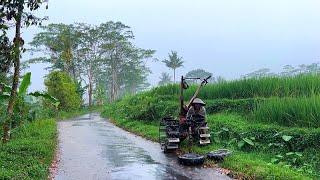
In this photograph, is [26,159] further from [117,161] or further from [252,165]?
[252,165]

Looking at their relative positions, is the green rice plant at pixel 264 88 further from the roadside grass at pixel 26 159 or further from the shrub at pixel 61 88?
the shrub at pixel 61 88

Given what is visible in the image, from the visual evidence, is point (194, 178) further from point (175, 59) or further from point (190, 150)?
point (175, 59)

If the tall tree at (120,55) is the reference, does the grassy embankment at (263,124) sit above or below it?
below

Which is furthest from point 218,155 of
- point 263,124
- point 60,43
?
point 60,43

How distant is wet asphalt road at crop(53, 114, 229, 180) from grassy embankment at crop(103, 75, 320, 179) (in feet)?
3.70

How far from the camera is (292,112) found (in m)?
14.8

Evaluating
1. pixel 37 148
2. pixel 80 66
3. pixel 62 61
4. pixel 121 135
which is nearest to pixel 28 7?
pixel 37 148

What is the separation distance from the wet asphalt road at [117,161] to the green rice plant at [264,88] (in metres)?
5.50

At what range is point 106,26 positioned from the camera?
55.8m

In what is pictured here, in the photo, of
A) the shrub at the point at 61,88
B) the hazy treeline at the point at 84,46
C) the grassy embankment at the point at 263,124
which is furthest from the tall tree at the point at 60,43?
the grassy embankment at the point at 263,124

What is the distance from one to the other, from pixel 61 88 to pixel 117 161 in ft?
86.4

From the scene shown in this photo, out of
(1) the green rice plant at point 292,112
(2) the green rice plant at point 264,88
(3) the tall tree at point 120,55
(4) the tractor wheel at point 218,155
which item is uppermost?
(3) the tall tree at point 120,55

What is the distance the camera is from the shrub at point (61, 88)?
125ft

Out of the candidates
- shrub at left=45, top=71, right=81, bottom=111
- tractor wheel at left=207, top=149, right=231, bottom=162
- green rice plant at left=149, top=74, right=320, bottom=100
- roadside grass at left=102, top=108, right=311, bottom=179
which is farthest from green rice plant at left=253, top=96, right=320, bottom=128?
shrub at left=45, top=71, right=81, bottom=111
